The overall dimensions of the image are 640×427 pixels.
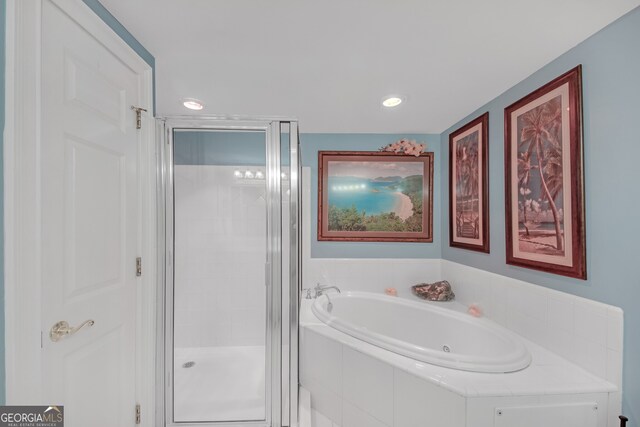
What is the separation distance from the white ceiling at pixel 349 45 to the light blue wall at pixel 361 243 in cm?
70

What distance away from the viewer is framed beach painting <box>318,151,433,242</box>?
279 cm

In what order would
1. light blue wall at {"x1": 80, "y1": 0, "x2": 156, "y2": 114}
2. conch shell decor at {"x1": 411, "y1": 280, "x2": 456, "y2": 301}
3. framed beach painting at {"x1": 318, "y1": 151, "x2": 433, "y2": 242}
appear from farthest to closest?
framed beach painting at {"x1": 318, "y1": 151, "x2": 433, "y2": 242}, conch shell decor at {"x1": 411, "y1": 280, "x2": 456, "y2": 301}, light blue wall at {"x1": 80, "y1": 0, "x2": 156, "y2": 114}

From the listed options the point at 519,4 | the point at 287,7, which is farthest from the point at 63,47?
the point at 519,4

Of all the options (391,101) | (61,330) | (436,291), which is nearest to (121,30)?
(61,330)

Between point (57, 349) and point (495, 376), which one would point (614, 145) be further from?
point (57, 349)

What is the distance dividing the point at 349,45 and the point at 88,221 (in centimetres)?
148

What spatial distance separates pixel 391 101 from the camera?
2.01m

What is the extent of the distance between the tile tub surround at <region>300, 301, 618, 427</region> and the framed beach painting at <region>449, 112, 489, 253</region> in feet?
2.86

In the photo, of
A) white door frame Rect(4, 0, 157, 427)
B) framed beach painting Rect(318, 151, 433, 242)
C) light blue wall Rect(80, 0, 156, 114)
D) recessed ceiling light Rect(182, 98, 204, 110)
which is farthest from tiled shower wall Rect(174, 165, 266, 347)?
white door frame Rect(4, 0, 157, 427)

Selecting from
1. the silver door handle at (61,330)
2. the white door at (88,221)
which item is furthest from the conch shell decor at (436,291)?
the silver door handle at (61,330)

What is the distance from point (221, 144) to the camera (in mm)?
2109

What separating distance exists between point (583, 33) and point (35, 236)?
250 cm

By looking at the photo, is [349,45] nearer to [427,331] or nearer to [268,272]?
[268,272]

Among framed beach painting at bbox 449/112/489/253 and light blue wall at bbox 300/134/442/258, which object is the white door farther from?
framed beach painting at bbox 449/112/489/253
